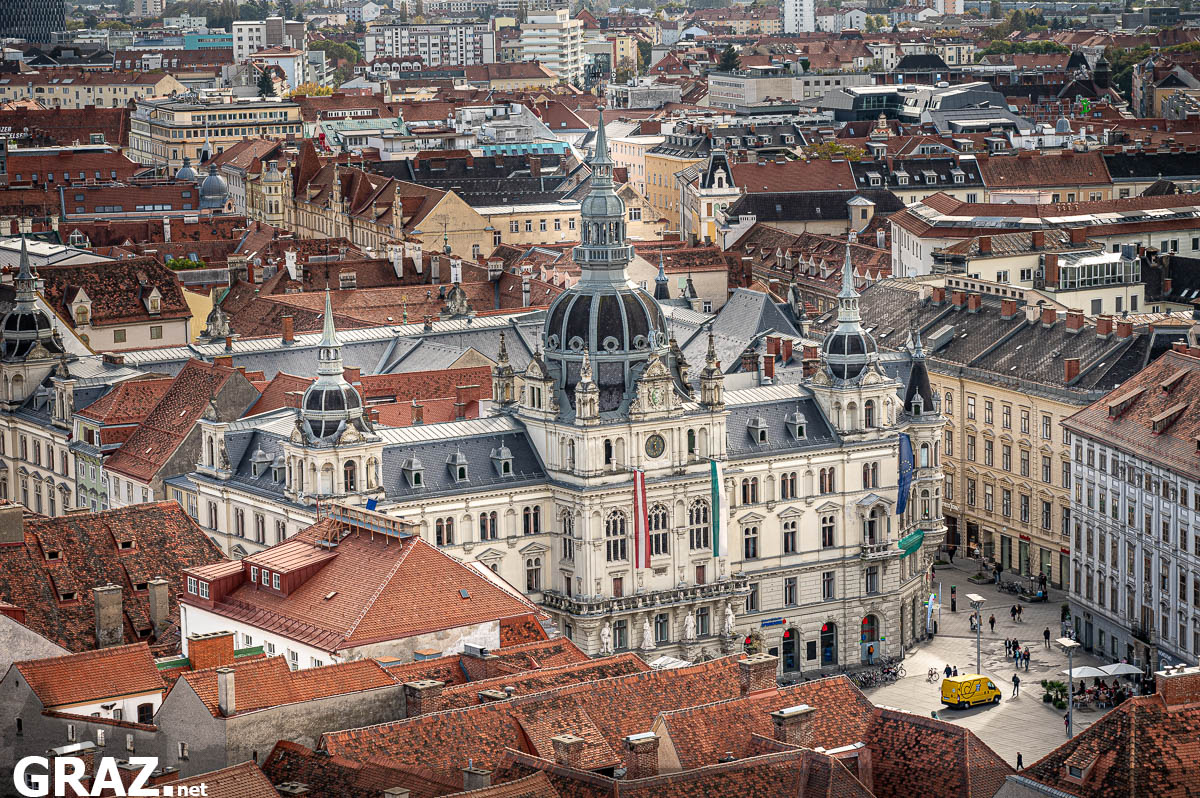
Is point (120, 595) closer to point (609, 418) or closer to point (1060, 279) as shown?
point (609, 418)

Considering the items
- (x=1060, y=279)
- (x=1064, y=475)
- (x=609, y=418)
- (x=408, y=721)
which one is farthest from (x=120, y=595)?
(x=1060, y=279)

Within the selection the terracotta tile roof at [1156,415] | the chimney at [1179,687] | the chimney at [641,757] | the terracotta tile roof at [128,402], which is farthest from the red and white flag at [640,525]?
the chimney at [1179,687]

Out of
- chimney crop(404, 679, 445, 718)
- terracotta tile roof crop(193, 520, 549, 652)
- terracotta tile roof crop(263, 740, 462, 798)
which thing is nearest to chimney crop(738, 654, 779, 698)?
chimney crop(404, 679, 445, 718)

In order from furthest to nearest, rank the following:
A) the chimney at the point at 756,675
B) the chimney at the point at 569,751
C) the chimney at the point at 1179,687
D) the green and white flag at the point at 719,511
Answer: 1. the green and white flag at the point at 719,511
2. the chimney at the point at 756,675
3. the chimney at the point at 1179,687
4. the chimney at the point at 569,751

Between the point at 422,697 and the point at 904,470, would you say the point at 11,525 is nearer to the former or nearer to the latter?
the point at 422,697

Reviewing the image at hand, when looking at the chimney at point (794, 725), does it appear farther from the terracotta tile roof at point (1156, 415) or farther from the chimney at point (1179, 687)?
the terracotta tile roof at point (1156, 415)

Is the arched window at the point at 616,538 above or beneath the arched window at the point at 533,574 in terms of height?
above
